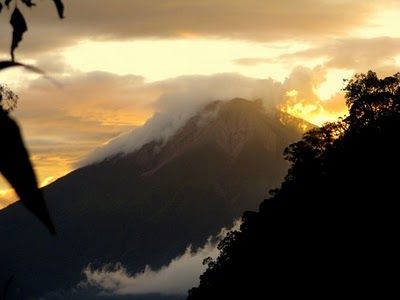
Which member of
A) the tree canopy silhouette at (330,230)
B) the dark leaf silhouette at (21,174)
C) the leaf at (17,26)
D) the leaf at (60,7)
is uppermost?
the leaf at (60,7)

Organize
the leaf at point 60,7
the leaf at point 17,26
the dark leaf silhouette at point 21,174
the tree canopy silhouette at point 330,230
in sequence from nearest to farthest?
the dark leaf silhouette at point 21,174 → the leaf at point 17,26 → the leaf at point 60,7 → the tree canopy silhouette at point 330,230

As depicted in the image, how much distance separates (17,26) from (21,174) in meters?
0.71

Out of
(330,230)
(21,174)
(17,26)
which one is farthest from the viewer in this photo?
(330,230)

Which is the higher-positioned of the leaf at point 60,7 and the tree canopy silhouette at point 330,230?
the leaf at point 60,7

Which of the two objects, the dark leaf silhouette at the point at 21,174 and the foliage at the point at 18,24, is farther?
the foliage at the point at 18,24

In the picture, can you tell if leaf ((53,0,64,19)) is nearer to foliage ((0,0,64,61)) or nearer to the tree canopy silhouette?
foliage ((0,0,64,61))

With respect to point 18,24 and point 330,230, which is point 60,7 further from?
point 330,230

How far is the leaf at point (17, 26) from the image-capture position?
7.80 feet

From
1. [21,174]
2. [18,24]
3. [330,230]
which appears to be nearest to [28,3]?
[18,24]

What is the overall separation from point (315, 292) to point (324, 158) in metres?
16.8

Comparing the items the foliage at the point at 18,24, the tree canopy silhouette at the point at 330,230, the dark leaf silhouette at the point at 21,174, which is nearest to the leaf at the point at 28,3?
the foliage at the point at 18,24

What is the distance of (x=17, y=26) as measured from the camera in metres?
2.50

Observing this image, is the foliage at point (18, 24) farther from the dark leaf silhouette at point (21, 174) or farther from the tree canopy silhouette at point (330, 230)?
the tree canopy silhouette at point (330, 230)

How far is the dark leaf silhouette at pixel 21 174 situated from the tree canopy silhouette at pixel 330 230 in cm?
4979
